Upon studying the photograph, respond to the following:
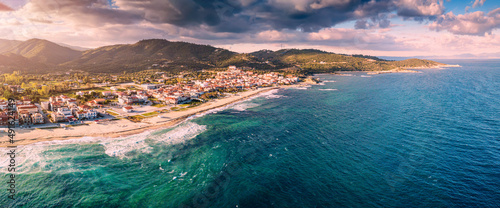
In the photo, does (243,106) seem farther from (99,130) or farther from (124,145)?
(99,130)

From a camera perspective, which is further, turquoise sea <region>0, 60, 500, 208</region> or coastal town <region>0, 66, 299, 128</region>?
coastal town <region>0, 66, 299, 128</region>

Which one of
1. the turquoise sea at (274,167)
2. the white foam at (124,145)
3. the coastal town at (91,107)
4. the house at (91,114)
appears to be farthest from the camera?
the house at (91,114)

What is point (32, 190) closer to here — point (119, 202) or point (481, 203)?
point (119, 202)

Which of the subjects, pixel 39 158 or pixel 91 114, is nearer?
pixel 39 158

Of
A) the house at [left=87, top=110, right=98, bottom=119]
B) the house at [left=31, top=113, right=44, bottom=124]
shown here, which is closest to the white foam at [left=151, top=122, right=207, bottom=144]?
the house at [left=87, top=110, right=98, bottom=119]

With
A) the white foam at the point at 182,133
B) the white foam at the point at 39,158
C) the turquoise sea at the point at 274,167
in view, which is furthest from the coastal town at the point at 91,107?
the turquoise sea at the point at 274,167

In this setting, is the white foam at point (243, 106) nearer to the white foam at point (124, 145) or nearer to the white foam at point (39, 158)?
the white foam at point (124, 145)

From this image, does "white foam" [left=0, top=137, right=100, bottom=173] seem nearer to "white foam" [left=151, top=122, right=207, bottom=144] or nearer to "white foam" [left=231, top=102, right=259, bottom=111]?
"white foam" [left=151, top=122, right=207, bottom=144]

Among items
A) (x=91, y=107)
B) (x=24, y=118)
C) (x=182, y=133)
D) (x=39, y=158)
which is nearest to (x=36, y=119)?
(x=24, y=118)
